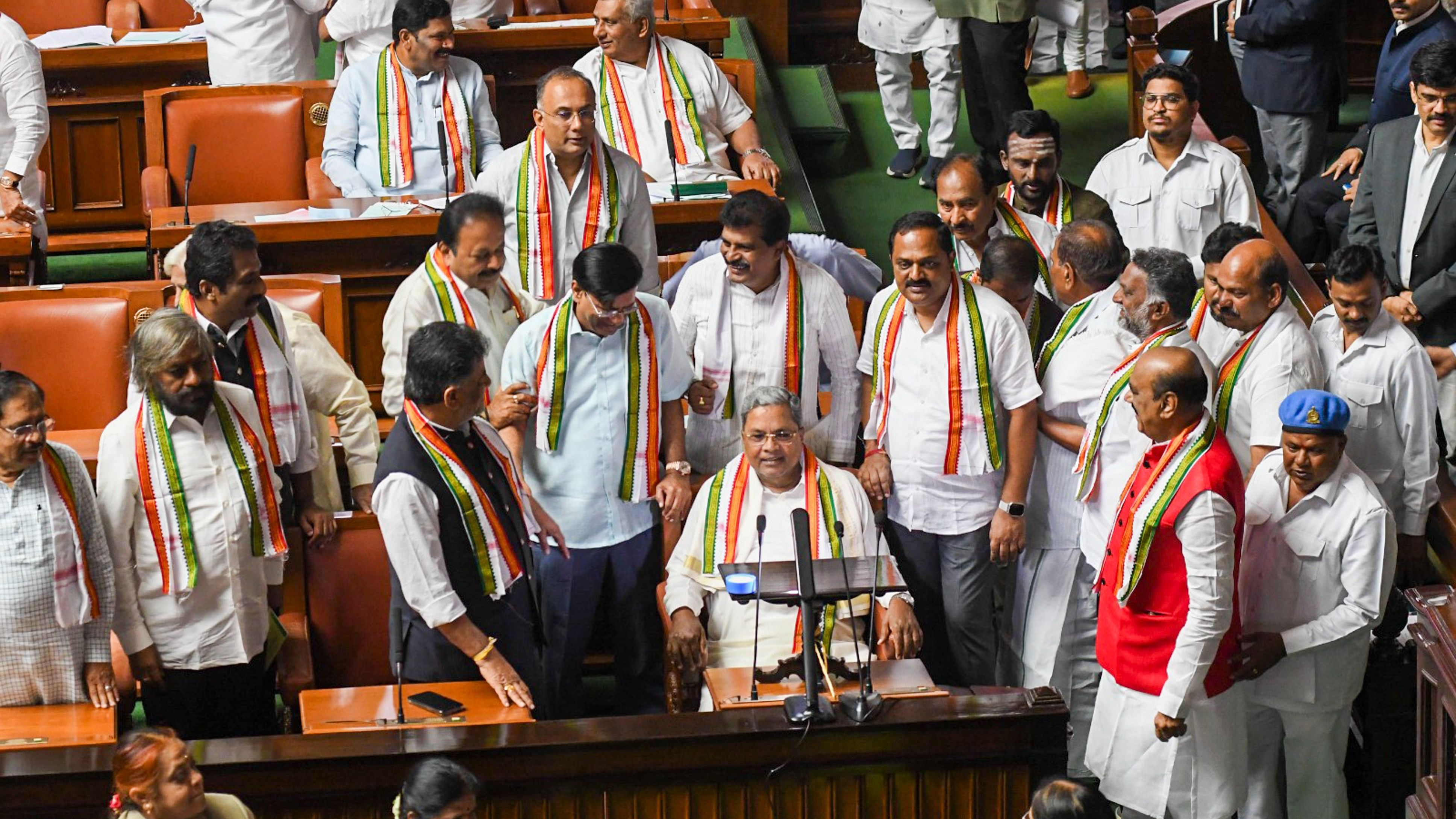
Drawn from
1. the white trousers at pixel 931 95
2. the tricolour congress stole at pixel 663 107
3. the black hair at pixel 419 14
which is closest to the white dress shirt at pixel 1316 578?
the tricolour congress stole at pixel 663 107

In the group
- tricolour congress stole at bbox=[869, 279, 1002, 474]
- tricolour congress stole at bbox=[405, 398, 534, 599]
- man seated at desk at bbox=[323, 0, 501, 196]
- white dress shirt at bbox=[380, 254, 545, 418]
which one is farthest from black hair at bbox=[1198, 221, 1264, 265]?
man seated at desk at bbox=[323, 0, 501, 196]

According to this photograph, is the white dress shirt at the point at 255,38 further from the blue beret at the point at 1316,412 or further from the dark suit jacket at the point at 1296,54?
the blue beret at the point at 1316,412

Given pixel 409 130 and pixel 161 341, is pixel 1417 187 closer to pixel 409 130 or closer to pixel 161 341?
pixel 409 130

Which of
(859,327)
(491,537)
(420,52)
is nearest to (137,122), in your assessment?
(420,52)

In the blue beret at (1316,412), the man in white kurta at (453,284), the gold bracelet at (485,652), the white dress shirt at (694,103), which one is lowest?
the gold bracelet at (485,652)

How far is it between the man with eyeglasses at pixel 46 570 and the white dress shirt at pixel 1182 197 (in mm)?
3316

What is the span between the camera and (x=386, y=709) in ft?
12.9

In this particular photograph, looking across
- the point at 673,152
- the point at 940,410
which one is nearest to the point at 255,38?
the point at 673,152

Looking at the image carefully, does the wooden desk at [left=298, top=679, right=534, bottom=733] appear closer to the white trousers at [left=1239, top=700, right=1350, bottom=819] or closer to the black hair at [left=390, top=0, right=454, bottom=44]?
the white trousers at [left=1239, top=700, right=1350, bottom=819]

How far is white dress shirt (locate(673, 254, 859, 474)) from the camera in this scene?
4.90 metres

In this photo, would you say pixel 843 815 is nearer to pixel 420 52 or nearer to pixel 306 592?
pixel 306 592

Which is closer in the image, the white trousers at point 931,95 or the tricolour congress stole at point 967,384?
the tricolour congress stole at point 967,384

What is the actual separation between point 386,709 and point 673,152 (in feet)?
8.53

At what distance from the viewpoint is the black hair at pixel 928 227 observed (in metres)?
4.66
